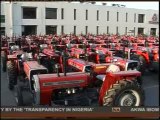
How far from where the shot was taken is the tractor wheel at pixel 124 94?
591cm

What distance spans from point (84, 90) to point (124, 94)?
96 cm

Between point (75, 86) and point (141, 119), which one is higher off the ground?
point (75, 86)

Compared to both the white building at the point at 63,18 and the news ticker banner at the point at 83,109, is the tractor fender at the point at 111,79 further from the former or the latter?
A: the white building at the point at 63,18

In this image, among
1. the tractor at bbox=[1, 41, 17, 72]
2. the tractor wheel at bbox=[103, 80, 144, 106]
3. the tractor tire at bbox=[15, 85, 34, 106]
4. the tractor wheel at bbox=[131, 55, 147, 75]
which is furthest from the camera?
the tractor at bbox=[1, 41, 17, 72]

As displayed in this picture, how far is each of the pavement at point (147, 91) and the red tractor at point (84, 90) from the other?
949 mm

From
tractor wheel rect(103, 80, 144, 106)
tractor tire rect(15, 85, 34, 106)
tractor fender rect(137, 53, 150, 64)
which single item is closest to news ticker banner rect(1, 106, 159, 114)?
tractor wheel rect(103, 80, 144, 106)

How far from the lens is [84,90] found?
21.7 feet

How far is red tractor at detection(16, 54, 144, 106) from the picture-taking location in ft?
19.4

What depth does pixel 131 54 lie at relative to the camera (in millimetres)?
11453

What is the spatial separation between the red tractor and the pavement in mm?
949

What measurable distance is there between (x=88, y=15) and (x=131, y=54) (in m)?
3.17

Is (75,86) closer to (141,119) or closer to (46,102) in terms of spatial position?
(46,102)

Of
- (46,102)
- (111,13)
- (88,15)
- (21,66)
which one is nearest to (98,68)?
(46,102)

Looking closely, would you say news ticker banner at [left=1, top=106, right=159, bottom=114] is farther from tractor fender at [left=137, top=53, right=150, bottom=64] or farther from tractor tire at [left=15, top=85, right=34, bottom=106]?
tractor fender at [left=137, top=53, right=150, bottom=64]
